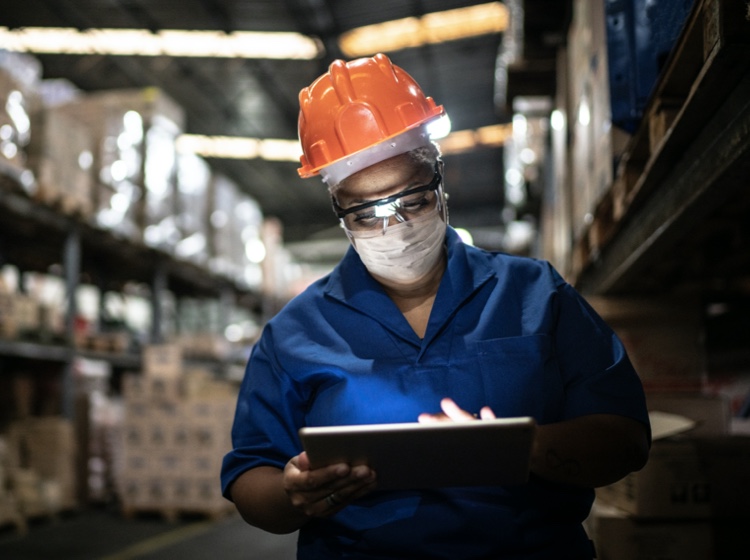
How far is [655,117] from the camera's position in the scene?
1835 millimetres

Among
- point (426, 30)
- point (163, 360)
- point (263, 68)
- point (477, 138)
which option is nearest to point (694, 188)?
point (163, 360)

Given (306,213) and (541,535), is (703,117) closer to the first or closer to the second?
(541,535)

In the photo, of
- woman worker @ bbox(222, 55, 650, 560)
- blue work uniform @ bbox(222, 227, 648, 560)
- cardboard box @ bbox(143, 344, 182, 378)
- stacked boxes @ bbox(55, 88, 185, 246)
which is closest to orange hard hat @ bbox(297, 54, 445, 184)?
woman worker @ bbox(222, 55, 650, 560)

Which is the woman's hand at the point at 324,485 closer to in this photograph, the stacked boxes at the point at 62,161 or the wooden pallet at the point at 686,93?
the wooden pallet at the point at 686,93

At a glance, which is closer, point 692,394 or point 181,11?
point 692,394

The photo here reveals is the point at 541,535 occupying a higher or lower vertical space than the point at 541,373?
lower

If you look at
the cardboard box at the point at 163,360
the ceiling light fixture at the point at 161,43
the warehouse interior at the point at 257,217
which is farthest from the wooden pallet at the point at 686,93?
the ceiling light fixture at the point at 161,43

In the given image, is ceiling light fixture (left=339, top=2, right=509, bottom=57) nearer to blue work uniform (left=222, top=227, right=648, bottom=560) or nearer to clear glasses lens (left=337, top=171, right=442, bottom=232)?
clear glasses lens (left=337, top=171, right=442, bottom=232)

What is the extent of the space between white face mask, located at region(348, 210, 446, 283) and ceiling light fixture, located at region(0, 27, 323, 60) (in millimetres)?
8561

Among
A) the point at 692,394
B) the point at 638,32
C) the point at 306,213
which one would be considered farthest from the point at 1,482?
the point at 306,213

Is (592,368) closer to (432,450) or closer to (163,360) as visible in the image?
(432,450)

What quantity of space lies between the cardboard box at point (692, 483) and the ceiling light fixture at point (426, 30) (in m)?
7.93

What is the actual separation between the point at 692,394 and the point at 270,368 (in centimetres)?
211

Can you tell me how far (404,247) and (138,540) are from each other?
500 cm
